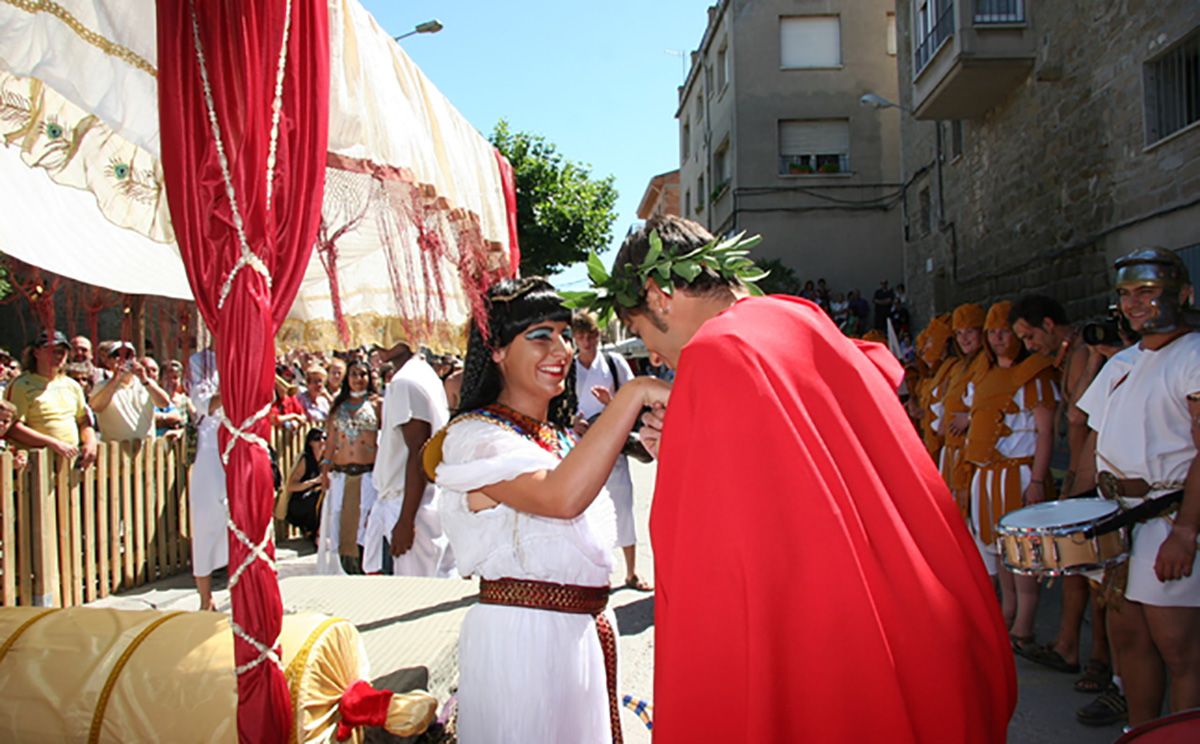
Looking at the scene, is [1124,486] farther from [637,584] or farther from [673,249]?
[637,584]

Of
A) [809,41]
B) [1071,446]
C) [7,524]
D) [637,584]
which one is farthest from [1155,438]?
[809,41]

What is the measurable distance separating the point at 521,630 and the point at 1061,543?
2.32 m

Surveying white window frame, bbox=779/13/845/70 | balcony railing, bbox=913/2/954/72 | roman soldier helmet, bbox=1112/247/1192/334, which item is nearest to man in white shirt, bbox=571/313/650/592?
roman soldier helmet, bbox=1112/247/1192/334

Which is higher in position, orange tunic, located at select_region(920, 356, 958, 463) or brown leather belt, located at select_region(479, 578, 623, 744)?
orange tunic, located at select_region(920, 356, 958, 463)

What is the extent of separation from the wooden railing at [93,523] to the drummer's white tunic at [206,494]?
0.96 meters

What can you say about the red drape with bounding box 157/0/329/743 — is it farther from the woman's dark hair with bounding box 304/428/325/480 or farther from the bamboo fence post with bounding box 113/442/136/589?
the bamboo fence post with bounding box 113/442/136/589

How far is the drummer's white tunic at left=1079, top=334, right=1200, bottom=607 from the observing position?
3490 mm

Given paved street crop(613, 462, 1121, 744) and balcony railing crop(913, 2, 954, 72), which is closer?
paved street crop(613, 462, 1121, 744)

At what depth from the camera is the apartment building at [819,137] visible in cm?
2514

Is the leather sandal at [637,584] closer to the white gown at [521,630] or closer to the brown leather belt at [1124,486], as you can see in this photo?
the brown leather belt at [1124,486]

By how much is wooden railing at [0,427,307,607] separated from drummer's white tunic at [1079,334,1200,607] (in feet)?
22.1

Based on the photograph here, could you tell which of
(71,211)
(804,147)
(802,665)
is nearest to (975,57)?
(804,147)

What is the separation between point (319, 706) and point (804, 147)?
25465 millimetres

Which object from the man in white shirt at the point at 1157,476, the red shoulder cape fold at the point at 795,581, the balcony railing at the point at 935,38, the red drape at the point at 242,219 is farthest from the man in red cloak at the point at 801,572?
the balcony railing at the point at 935,38
